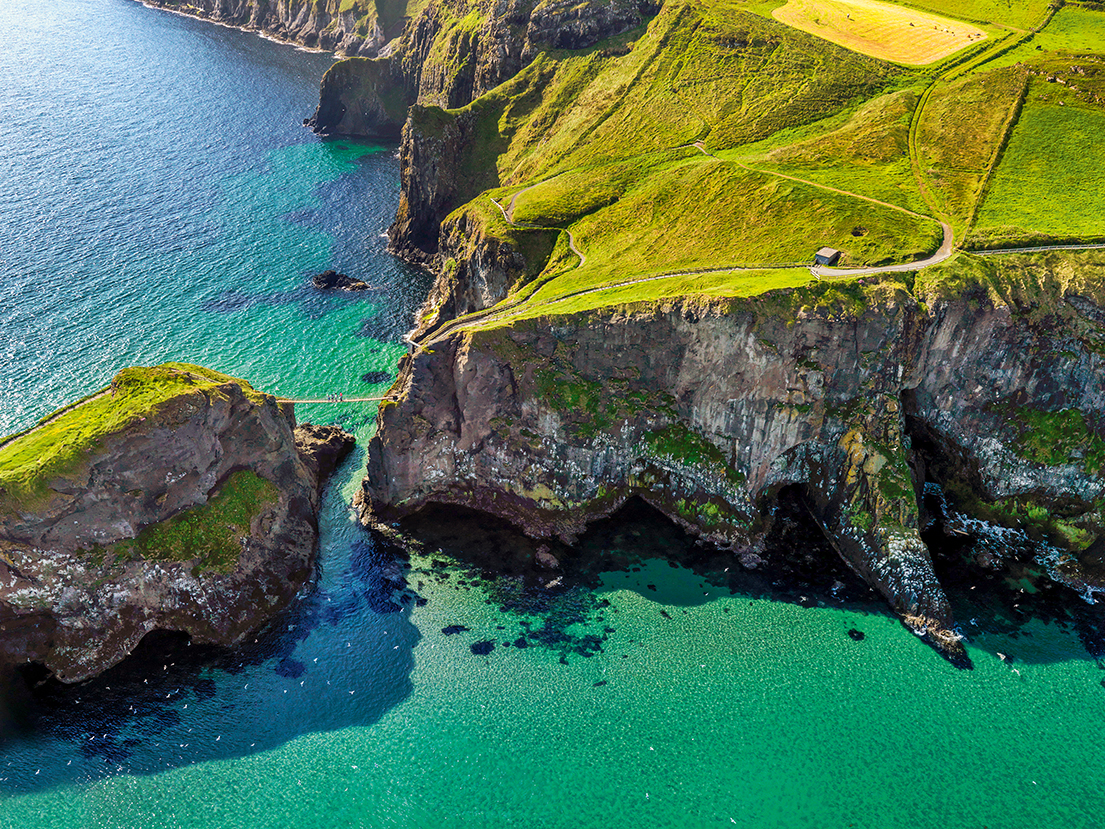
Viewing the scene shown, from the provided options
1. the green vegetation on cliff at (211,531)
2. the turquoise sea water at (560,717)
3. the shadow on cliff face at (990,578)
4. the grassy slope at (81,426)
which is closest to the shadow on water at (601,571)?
the turquoise sea water at (560,717)

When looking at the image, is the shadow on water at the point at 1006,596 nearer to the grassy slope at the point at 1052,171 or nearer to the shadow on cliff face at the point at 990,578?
the shadow on cliff face at the point at 990,578

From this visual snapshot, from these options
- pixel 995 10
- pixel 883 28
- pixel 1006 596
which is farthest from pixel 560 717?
pixel 995 10

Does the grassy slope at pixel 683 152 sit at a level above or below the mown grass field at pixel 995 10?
below

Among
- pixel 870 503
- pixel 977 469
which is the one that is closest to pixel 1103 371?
pixel 977 469

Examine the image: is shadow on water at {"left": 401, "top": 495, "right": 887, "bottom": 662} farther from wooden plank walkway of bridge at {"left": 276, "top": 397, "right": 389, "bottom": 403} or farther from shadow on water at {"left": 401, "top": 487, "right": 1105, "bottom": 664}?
wooden plank walkway of bridge at {"left": 276, "top": 397, "right": 389, "bottom": 403}

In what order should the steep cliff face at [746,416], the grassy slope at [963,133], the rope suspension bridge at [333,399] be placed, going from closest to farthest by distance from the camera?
1. the steep cliff face at [746,416]
2. the grassy slope at [963,133]
3. the rope suspension bridge at [333,399]

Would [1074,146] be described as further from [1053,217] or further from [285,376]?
[285,376]
